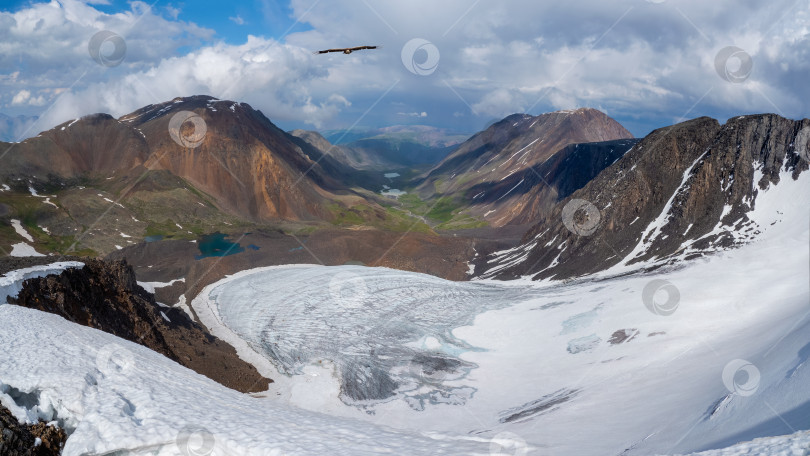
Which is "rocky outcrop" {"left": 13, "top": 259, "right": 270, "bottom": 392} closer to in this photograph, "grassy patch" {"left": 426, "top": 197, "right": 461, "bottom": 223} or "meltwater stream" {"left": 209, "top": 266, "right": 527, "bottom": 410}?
"meltwater stream" {"left": 209, "top": 266, "right": 527, "bottom": 410}

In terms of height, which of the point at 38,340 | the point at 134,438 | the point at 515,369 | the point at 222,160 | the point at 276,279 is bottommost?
the point at 134,438

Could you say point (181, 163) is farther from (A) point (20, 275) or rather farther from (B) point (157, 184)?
(A) point (20, 275)

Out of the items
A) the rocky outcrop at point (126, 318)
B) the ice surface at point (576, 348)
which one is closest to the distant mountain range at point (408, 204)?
the ice surface at point (576, 348)

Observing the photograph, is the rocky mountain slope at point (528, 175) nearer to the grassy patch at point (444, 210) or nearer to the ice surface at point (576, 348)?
the grassy patch at point (444, 210)

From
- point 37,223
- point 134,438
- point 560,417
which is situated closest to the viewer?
point 134,438

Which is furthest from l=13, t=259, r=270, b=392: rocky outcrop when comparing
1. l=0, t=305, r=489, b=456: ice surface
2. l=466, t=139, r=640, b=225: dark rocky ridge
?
l=466, t=139, r=640, b=225: dark rocky ridge

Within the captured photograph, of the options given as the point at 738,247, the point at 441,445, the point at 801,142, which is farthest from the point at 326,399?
the point at 801,142

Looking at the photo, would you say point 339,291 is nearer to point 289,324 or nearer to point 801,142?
point 289,324

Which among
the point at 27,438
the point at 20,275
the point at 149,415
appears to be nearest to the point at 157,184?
the point at 20,275
